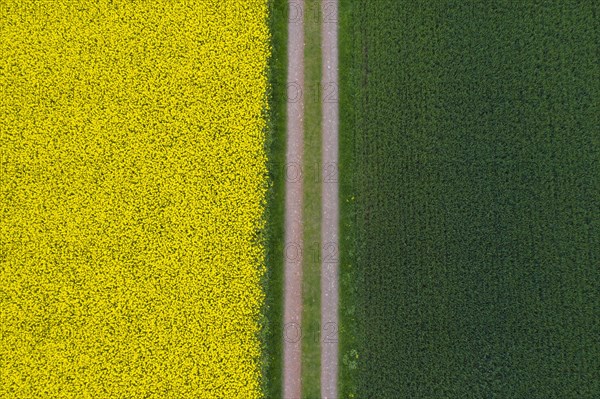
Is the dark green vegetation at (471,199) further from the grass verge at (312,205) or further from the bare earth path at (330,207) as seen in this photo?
the grass verge at (312,205)

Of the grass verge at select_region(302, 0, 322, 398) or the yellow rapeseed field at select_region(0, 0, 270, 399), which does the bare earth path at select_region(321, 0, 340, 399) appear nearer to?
the grass verge at select_region(302, 0, 322, 398)

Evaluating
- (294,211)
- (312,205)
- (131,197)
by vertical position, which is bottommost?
(294,211)

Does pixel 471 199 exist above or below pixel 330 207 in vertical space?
above

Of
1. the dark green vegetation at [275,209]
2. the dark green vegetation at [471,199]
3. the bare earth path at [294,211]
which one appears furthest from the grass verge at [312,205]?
the dark green vegetation at [471,199]

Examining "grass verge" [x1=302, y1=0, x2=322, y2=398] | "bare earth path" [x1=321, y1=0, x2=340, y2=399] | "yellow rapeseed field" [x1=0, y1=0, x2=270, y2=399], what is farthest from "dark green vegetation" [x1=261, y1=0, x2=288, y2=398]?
"bare earth path" [x1=321, y1=0, x2=340, y2=399]

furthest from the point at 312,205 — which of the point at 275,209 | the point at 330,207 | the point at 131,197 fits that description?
the point at 131,197

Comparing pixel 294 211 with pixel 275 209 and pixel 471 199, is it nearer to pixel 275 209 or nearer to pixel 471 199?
pixel 275 209
